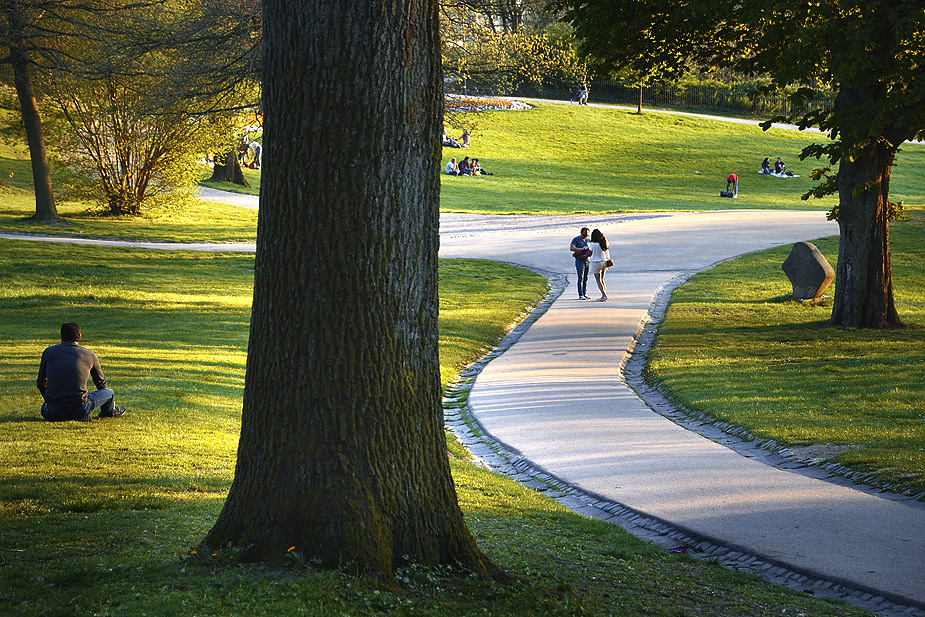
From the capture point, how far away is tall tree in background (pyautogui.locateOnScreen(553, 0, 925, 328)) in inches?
557

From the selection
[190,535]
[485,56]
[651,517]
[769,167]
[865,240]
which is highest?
[769,167]

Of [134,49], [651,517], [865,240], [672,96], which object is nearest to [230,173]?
[134,49]

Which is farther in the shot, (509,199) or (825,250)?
(509,199)

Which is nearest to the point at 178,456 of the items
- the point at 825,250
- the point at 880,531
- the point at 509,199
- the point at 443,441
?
the point at 443,441

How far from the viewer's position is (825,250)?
29.3 m

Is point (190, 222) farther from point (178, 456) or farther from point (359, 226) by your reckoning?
point (359, 226)

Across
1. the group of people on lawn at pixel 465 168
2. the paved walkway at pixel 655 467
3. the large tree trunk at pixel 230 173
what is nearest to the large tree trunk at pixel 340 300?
the paved walkway at pixel 655 467

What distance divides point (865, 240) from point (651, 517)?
38.8 feet

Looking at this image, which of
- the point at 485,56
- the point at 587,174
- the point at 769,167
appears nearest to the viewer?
the point at 485,56

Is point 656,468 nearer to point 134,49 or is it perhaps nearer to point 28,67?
point 134,49

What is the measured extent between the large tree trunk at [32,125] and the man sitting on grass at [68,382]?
20238 mm

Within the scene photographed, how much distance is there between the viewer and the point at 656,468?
364 inches

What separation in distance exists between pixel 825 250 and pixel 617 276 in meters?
8.45

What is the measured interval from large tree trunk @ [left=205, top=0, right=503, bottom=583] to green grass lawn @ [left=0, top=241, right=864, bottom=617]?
0.97ft
